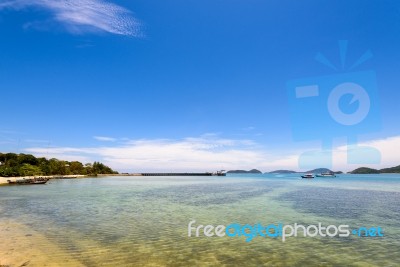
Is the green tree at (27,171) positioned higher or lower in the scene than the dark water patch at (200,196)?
higher

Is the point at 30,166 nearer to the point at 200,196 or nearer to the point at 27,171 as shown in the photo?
the point at 27,171

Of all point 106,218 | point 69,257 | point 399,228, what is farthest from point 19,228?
point 399,228

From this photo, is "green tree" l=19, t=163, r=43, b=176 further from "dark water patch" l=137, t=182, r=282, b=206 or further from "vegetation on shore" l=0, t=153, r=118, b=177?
"dark water patch" l=137, t=182, r=282, b=206

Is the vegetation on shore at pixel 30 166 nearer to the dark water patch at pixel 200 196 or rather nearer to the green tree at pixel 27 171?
the green tree at pixel 27 171

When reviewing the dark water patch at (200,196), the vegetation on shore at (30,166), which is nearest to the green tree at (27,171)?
→ the vegetation on shore at (30,166)

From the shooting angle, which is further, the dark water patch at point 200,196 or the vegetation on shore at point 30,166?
the vegetation on shore at point 30,166

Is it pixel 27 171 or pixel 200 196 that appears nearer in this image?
pixel 200 196

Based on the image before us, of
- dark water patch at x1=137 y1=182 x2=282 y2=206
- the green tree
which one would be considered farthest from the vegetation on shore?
dark water patch at x1=137 y1=182 x2=282 y2=206

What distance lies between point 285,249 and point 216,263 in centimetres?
475

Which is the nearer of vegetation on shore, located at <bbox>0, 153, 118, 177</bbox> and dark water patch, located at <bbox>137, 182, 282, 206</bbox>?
dark water patch, located at <bbox>137, 182, 282, 206</bbox>

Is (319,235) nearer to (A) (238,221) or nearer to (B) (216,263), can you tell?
(A) (238,221)

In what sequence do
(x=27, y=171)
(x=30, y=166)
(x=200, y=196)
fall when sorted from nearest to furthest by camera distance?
1. (x=200, y=196)
2. (x=27, y=171)
3. (x=30, y=166)

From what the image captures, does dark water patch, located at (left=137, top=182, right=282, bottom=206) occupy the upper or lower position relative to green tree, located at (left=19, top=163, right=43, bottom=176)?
lower

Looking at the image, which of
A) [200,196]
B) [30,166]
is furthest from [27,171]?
[200,196]
